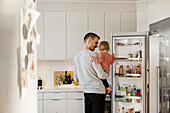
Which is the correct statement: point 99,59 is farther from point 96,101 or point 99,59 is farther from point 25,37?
point 25,37

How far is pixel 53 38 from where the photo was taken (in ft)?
17.5

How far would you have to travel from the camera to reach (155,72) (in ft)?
15.6

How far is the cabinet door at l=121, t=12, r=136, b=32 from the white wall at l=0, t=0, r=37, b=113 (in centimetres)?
443

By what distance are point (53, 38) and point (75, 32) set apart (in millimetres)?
500

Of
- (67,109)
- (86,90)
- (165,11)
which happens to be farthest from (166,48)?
(67,109)

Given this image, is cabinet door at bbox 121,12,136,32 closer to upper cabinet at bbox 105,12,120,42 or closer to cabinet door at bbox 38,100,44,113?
upper cabinet at bbox 105,12,120,42

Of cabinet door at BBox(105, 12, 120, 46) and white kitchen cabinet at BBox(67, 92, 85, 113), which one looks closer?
white kitchen cabinet at BBox(67, 92, 85, 113)

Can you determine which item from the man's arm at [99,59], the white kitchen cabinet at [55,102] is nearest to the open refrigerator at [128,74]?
the white kitchen cabinet at [55,102]

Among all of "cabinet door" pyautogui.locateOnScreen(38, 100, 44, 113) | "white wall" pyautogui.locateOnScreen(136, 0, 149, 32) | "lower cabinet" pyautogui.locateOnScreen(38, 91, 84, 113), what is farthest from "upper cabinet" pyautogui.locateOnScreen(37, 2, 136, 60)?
"cabinet door" pyautogui.locateOnScreen(38, 100, 44, 113)

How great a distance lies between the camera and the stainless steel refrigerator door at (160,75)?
404cm

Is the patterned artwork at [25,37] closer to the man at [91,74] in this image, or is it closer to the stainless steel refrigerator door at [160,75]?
the man at [91,74]

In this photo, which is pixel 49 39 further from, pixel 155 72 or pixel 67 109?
pixel 155 72

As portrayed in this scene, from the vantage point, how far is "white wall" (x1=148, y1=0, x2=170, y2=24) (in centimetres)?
416

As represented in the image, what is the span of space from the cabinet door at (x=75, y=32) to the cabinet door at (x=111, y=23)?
50 cm
